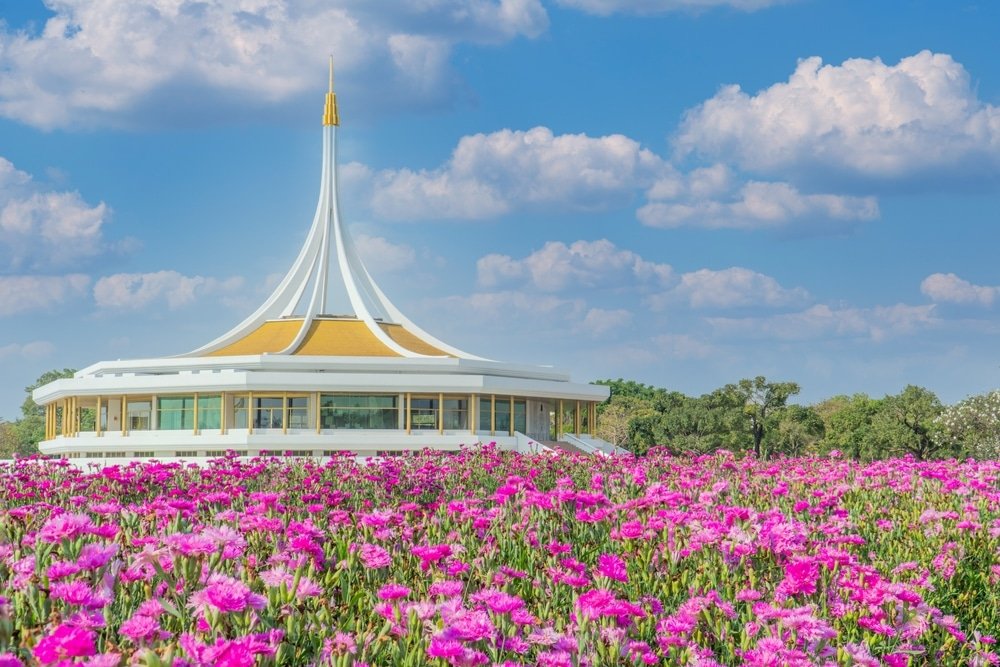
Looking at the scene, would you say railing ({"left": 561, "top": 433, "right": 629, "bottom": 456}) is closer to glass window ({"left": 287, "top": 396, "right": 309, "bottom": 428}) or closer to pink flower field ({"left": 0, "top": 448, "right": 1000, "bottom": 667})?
glass window ({"left": 287, "top": 396, "right": 309, "bottom": 428})

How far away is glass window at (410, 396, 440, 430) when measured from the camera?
47875 mm

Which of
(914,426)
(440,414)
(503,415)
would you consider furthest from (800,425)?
(440,414)

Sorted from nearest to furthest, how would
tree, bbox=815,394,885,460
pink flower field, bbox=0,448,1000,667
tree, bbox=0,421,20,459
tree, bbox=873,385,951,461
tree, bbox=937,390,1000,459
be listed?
pink flower field, bbox=0,448,1000,667 < tree, bbox=937,390,1000,459 < tree, bbox=873,385,951,461 < tree, bbox=815,394,885,460 < tree, bbox=0,421,20,459

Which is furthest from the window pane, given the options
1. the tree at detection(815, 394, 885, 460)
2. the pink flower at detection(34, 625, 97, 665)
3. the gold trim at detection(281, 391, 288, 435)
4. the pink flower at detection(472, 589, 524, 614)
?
the pink flower at detection(34, 625, 97, 665)

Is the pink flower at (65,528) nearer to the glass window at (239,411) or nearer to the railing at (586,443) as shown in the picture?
the glass window at (239,411)

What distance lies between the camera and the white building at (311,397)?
151ft

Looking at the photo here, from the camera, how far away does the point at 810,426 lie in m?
65.2

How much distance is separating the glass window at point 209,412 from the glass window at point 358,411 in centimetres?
431

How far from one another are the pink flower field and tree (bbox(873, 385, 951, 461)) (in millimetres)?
44306

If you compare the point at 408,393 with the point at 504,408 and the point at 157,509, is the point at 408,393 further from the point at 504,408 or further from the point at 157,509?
the point at 157,509

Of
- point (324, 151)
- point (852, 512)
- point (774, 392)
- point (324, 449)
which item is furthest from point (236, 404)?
point (852, 512)


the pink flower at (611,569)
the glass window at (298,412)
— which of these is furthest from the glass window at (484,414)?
the pink flower at (611,569)

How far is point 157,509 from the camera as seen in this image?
8516 mm

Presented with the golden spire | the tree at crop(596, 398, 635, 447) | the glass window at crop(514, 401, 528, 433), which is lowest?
the tree at crop(596, 398, 635, 447)
